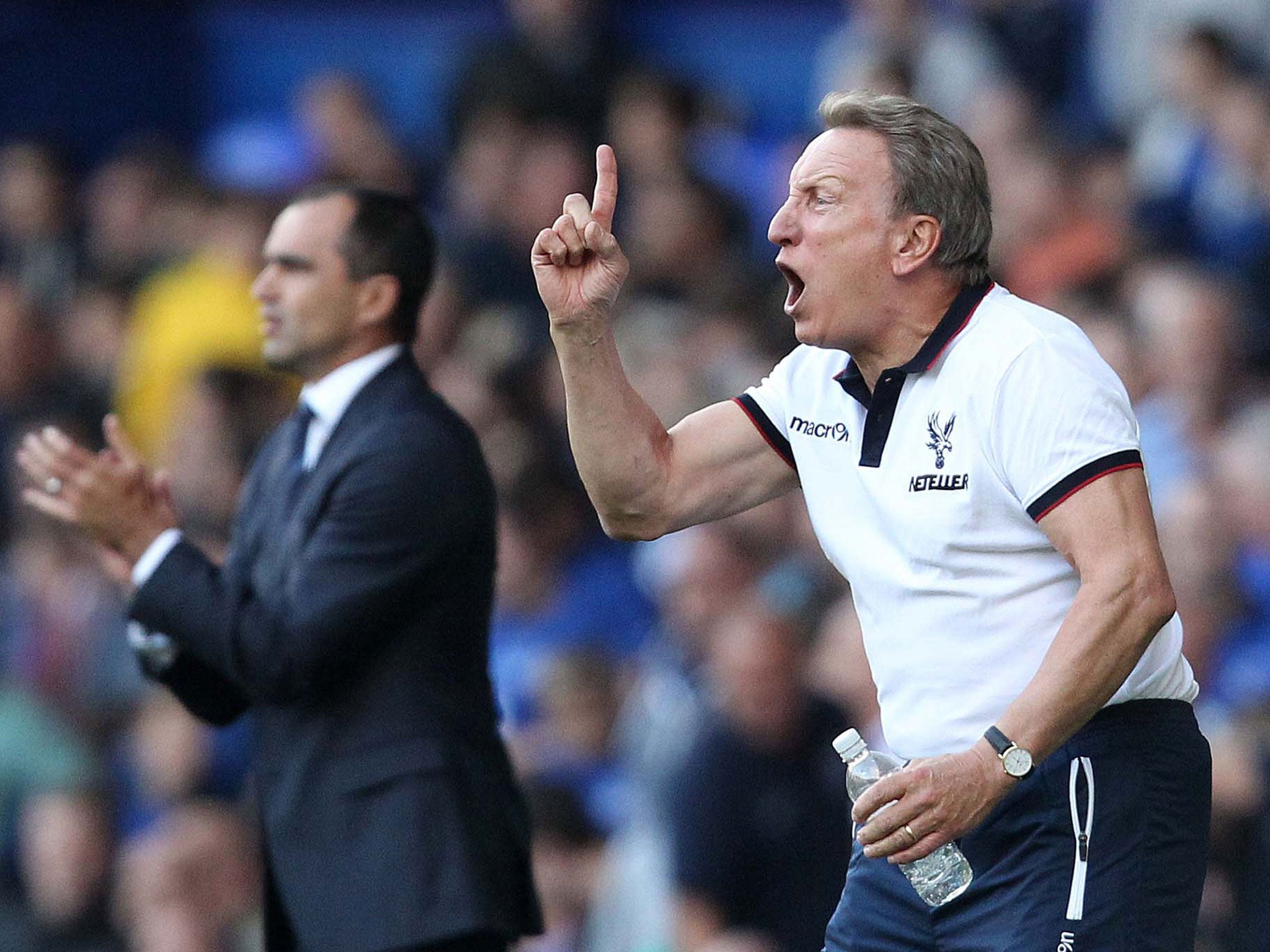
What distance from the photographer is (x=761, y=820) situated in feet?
19.7

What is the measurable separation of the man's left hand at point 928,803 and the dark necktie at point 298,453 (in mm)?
1821

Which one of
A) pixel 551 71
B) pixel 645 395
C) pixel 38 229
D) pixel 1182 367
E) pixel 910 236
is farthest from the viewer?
pixel 38 229

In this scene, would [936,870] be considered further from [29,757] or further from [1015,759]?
[29,757]

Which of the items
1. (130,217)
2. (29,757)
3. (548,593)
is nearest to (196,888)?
(29,757)

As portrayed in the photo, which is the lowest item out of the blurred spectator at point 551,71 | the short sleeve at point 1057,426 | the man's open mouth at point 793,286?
the short sleeve at point 1057,426

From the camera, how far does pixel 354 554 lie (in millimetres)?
4395

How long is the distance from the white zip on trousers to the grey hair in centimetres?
83

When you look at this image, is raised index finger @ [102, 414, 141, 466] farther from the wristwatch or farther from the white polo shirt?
the wristwatch

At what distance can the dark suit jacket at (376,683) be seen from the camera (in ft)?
14.3

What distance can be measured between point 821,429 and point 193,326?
5.91 metres

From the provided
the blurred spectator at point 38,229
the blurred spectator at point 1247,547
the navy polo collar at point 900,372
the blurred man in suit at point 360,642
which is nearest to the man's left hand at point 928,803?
the navy polo collar at point 900,372

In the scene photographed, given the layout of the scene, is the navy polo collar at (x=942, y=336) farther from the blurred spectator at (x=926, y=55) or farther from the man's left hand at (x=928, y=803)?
the blurred spectator at (x=926, y=55)

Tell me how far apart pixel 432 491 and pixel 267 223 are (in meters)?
5.15

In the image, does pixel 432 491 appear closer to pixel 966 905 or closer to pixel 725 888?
pixel 966 905
